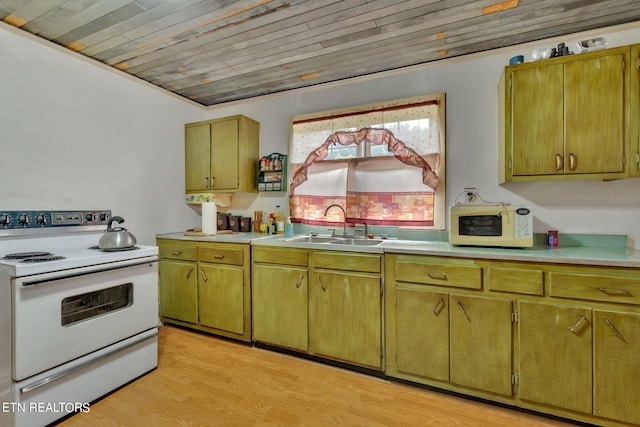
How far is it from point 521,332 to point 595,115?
4.66ft

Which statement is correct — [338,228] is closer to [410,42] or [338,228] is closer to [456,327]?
[456,327]

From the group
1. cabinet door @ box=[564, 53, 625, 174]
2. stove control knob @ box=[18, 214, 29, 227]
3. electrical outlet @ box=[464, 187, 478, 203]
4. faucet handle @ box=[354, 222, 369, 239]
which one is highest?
cabinet door @ box=[564, 53, 625, 174]

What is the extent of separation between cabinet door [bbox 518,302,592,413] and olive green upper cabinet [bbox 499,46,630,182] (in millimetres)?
895

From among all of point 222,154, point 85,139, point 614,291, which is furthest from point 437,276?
point 85,139

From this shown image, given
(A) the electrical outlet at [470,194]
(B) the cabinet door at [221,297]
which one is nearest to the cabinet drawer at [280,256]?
(B) the cabinet door at [221,297]

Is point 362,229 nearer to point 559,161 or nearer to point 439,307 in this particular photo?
point 439,307

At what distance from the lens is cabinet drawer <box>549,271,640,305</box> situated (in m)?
1.50

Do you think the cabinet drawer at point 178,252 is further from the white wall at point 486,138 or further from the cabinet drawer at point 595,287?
the cabinet drawer at point 595,287

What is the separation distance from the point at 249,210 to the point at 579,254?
2877 millimetres

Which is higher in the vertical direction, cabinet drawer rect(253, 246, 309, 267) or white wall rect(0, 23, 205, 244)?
white wall rect(0, 23, 205, 244)

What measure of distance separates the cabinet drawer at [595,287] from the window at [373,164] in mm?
916

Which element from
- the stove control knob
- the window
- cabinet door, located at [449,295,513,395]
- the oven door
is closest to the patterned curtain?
the window

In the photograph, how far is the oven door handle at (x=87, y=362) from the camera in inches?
59.3

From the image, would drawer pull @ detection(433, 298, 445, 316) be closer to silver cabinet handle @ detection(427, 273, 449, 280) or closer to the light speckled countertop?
silver cabinet handle @ detection(427, 273, 449, 280)
